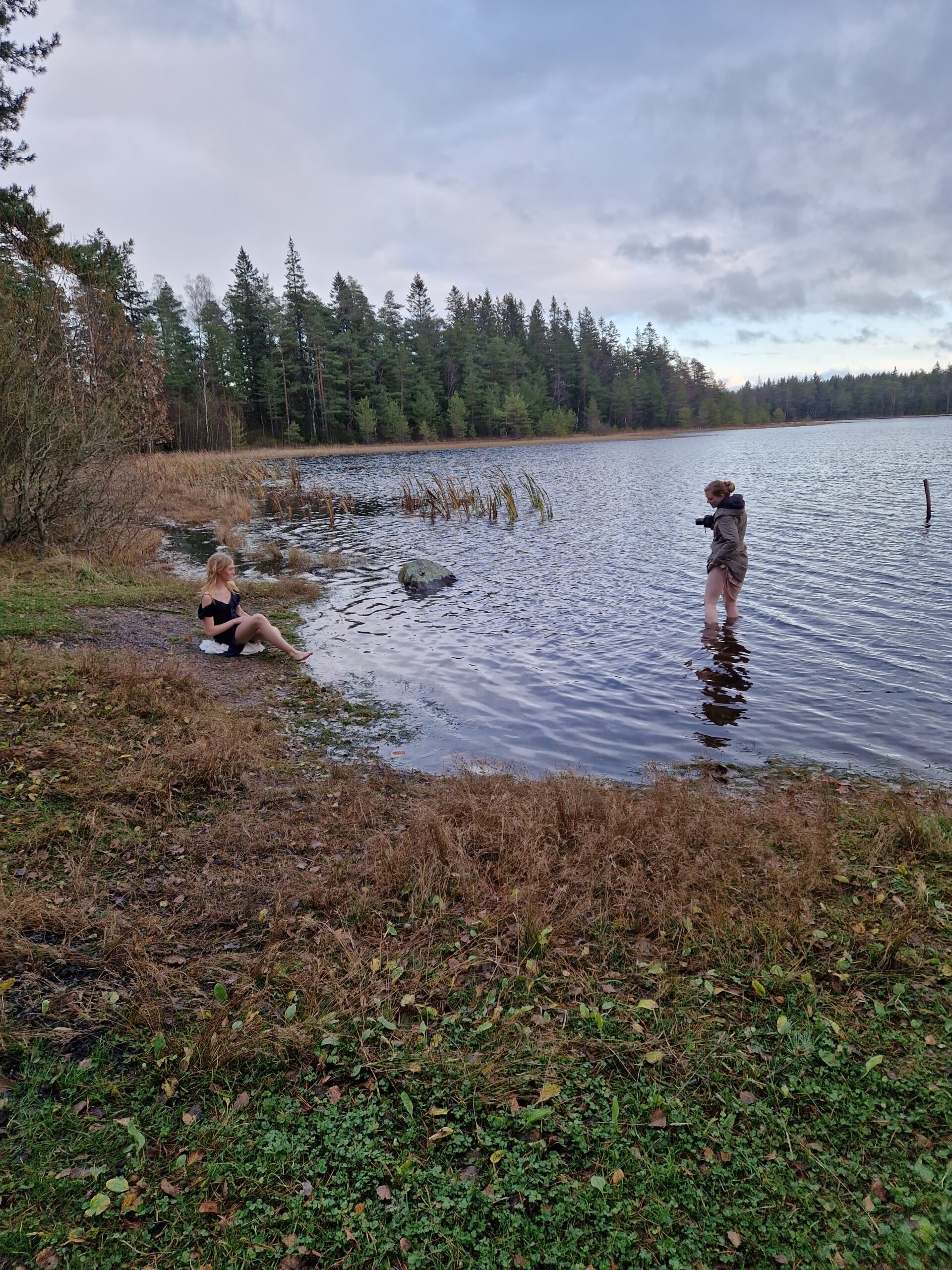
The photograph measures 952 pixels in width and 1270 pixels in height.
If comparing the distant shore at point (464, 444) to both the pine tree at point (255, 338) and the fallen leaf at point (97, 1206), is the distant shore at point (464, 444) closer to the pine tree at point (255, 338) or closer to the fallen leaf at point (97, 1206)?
the pine tree at point (255, 338)

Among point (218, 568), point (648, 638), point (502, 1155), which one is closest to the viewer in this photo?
point (502, 1155)

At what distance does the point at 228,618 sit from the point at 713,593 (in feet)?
28.0

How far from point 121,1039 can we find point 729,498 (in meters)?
11.3

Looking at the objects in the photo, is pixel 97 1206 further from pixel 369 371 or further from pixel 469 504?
pixel 369 371

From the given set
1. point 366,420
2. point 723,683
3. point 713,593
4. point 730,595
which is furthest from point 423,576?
point 366,420

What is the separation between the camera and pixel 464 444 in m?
79.9

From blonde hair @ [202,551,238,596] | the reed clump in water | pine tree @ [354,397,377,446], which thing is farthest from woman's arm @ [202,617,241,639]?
pine tree @ [354,397,377,446]

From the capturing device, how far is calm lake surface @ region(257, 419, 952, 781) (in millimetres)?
7934

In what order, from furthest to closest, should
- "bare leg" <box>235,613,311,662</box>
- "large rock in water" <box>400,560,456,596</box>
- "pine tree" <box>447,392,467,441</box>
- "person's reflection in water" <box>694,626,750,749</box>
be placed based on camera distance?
"pine tree" <box>447,392,467,441</box> < "large rock in water" <box>400,560,456,596</box> < "bare leg" <box>235,613,311,662</box> < "person's reflection in water" <box>694,626,750,749</box>

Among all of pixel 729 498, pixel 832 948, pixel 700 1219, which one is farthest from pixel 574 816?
pixel 729 498

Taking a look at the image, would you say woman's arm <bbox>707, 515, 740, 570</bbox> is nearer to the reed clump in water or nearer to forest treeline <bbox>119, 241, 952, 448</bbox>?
the reed clump in water

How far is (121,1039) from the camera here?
3260mm

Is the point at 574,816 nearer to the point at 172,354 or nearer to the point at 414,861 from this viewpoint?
the point at 414,861

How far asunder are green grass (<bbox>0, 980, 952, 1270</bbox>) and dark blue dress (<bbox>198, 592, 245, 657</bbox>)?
A: 7.53 m
